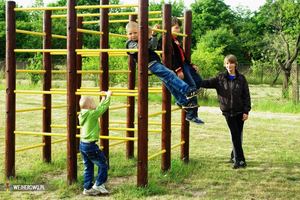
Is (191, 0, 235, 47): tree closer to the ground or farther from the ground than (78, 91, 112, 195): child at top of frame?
farther from the ground

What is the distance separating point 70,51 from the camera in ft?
15.2

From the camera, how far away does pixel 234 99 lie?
5.66m

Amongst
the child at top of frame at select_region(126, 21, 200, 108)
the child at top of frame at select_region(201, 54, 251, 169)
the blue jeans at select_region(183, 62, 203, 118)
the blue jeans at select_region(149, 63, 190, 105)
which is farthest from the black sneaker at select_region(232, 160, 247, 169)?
the blue jeans at select_region(149, 63, 190, 105)

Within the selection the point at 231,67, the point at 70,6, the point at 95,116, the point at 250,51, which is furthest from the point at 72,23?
the point at 250,51

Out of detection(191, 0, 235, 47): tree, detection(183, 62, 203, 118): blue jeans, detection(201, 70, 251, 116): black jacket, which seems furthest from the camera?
detection(191, 0, 235, 47): tree

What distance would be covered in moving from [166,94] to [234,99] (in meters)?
1.07

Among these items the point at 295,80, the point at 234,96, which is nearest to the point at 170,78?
the point at 234,96

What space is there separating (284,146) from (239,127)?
2252mm

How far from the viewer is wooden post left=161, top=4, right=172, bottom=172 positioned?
5108mm

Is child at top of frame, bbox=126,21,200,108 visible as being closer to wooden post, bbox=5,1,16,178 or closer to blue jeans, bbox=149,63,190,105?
blue jeans, bbox=149,63,190,105

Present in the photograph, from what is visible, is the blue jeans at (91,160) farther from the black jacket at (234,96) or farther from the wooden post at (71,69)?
the black jacket at (234,96)

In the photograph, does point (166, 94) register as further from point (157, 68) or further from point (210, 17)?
point (210, 17)

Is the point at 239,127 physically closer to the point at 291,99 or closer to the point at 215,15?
the point at 291,99

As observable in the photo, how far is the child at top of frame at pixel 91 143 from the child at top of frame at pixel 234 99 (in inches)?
77.6
